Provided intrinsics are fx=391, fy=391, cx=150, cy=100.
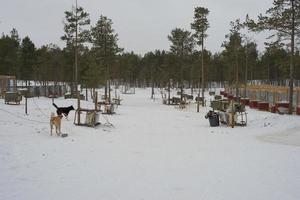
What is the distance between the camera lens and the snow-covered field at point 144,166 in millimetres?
8102

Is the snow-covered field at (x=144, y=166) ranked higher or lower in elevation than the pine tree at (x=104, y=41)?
lower

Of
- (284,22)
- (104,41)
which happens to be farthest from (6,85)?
(284,22)

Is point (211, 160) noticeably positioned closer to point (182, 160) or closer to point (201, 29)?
point (182, 160)

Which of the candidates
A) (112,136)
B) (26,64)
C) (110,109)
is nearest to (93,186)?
(112,136)

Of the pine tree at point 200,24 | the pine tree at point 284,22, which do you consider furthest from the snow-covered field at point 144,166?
the pine tree at point 200,24

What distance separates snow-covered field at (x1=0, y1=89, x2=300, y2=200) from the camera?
810 centimetres

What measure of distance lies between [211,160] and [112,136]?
6.76m

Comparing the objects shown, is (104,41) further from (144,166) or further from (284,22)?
(144,166)

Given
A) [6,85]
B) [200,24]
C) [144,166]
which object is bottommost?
[144,166]

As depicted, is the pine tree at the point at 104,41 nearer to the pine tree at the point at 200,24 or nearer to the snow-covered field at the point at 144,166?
the pine tree at the point at 200,24

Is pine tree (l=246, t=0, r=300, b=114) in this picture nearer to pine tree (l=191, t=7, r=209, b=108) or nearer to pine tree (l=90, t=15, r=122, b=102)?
pine tree (l=191, t=7, r=209, b=108)

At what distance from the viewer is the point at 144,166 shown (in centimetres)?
1088

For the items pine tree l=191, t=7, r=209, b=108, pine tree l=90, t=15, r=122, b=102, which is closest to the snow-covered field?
pine tree l=191, t=7, r=209, b=108

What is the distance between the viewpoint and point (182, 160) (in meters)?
11.9
